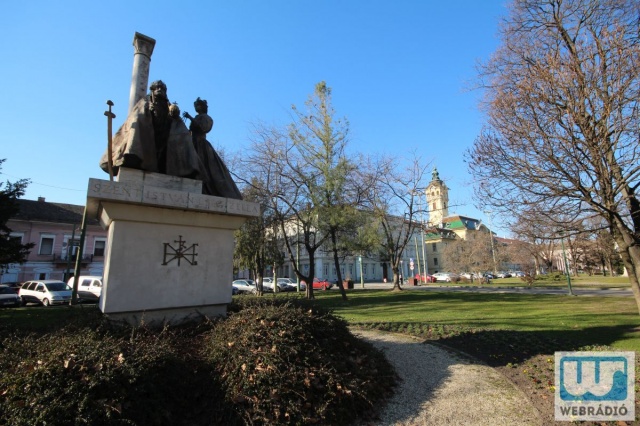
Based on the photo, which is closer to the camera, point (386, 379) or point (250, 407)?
point (250, 407)

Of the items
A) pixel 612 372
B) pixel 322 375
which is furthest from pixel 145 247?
pixel 612 372

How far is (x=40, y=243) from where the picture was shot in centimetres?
3847

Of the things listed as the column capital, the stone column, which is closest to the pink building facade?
the stone column

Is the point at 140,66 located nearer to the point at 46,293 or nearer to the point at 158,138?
the point at 158,138

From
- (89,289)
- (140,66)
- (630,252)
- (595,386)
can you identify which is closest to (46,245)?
(89,289)

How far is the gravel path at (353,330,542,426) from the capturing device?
3859 millimetres

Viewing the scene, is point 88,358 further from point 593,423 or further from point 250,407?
point 593,423

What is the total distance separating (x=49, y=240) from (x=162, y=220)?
4400cm

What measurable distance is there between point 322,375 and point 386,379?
1.38 meters

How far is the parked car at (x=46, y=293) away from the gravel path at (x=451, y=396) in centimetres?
2399

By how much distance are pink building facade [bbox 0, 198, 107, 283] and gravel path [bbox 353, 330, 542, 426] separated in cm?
3828

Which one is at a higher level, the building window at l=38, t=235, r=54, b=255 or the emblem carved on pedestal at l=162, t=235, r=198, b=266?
the building window at l=38, t=235, r=54, b=255

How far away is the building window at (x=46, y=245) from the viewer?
127ft

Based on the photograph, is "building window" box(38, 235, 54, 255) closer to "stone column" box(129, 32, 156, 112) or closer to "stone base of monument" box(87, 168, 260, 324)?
"stone column" box(129, 32, 156, 112)
